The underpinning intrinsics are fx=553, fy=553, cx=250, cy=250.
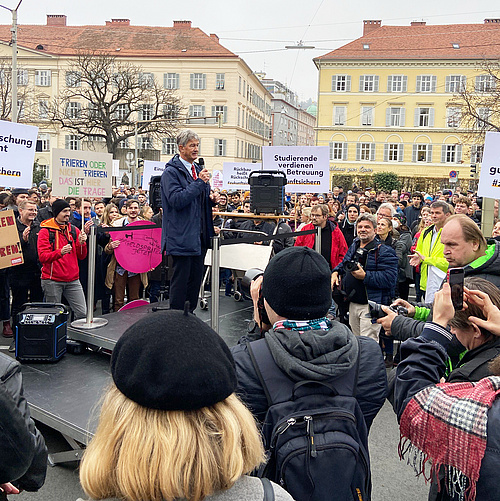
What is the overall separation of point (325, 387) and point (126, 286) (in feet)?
24.0

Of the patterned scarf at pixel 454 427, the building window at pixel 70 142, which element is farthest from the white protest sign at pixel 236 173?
the building window at pixel 70 142

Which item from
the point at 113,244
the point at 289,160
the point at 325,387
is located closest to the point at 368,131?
the point at 289,160

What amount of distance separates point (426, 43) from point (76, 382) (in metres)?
62.7

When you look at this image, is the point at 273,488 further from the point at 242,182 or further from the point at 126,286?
the point at 242,182

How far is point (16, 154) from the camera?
7.45 meters

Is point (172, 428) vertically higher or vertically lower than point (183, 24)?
lower

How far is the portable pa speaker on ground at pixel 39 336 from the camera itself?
555 cm

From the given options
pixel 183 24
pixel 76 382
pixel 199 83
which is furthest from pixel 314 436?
pixel 183 24

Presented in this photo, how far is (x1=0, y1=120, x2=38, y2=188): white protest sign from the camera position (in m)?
7.28

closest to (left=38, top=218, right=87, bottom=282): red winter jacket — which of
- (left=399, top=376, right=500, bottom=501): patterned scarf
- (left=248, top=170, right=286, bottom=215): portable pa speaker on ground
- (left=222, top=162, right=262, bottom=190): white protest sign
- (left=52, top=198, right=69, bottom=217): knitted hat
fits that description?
(left=52, top=198, right=69, bottom=217): knitted hat

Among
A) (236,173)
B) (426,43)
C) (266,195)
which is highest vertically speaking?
(426,43)

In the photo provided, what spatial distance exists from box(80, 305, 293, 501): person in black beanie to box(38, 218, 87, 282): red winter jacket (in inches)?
234

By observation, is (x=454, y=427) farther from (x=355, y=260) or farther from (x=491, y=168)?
(x=491, y=168)

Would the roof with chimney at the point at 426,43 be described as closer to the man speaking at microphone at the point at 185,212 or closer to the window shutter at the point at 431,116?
the window shutter at the point at 431,116
